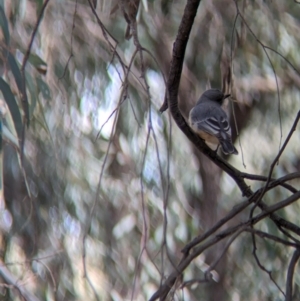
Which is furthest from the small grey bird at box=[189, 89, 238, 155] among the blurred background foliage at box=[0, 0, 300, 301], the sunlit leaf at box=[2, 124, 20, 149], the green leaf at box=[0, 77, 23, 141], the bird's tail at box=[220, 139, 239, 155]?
the green leaf at box=[0, 77, 23, 141]

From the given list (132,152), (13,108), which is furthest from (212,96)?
(13,108)

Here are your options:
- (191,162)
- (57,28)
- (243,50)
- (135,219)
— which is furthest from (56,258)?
(243,50)

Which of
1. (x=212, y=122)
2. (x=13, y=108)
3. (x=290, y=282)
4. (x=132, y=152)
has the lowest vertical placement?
(x=290, y=282)

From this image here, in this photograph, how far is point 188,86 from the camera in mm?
3633

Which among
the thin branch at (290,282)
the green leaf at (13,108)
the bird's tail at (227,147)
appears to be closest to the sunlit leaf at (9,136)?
→ the green leaf at (13,108)

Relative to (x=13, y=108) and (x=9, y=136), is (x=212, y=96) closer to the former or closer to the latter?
(x=9, y=136)

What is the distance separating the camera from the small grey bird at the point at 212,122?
265cm

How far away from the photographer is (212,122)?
2.82m

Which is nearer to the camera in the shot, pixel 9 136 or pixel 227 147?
pixel 9 136

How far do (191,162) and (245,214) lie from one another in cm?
38

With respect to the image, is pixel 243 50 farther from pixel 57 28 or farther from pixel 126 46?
pixel 57 28

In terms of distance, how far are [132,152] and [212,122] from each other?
70 cm

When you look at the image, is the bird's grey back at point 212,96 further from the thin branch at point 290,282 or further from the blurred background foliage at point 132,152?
the thin branch at point 290,282

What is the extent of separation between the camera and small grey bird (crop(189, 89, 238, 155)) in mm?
2650
